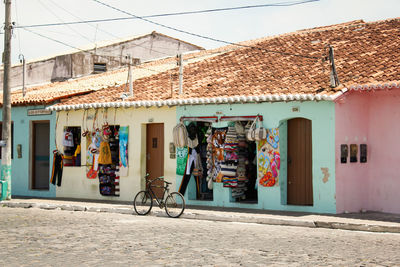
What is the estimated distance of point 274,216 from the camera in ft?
47.1

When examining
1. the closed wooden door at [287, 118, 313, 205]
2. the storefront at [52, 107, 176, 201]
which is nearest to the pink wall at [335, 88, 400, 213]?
the closed wooden door at [287, 118, 313, 205]

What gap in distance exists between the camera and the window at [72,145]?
816 inches

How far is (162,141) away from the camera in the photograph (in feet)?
62.3

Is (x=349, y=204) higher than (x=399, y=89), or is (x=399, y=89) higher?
(x=399, y=89)

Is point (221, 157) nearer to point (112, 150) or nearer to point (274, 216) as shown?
point (274, 216)

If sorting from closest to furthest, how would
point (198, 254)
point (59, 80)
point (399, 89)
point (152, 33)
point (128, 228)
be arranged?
point (198, 254), point (128, 228), point (399, 89), point (59, 80), point (152, 33)

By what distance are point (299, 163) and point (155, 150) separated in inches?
196

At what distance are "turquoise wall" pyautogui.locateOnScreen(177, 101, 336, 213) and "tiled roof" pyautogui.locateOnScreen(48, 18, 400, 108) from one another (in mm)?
391

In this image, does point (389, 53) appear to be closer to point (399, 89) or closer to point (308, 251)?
point (399, 89)

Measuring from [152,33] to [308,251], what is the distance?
84.3 ft

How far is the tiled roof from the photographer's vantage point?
15.9 m

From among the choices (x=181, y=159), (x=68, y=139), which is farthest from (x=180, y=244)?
(x=68, y=139)

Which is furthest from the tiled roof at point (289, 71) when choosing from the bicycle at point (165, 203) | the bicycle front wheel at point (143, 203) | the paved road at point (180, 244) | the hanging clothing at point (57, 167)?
the paved road at point (180, 244)

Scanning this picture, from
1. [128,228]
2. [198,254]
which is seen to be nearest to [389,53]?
[128,228]
